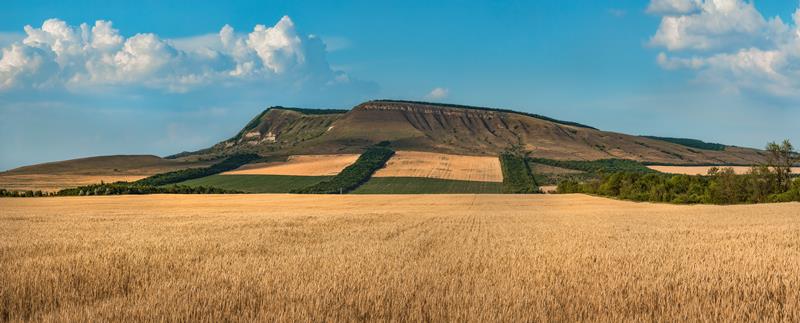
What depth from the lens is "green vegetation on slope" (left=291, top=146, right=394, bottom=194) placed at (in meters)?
126

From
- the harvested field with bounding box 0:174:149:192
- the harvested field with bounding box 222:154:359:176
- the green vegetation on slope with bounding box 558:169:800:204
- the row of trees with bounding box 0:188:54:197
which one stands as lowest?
the green vegetation on slope with bounding box 558:169:800:204

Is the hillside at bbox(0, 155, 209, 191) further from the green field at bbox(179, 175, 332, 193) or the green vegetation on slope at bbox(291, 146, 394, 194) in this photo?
the green vegetation on slope at bbox(291, 146, 394, 194)

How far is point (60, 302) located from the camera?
997 cm

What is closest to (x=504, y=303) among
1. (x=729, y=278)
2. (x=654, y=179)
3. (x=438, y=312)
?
(x=438, y=312)

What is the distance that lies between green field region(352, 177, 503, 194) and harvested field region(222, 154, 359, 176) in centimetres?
1616

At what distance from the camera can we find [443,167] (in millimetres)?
162000

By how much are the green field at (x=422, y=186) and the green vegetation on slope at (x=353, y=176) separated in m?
2.54

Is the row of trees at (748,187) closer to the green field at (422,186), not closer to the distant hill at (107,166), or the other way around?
the green field at (422,186)

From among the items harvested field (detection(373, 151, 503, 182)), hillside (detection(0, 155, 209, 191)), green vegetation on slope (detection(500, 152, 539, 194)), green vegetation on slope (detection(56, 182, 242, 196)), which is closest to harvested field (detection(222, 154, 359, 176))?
harvested field (detection(373, 151, 503, 182))

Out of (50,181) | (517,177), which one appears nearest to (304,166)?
(517,177)

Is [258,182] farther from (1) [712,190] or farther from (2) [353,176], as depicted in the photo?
(1) [712,190]

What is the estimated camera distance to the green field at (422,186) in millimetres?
125000

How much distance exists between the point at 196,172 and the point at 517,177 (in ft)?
252

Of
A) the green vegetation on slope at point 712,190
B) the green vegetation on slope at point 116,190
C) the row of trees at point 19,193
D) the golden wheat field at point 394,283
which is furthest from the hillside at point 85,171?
the golden wheat field at point 394,283
